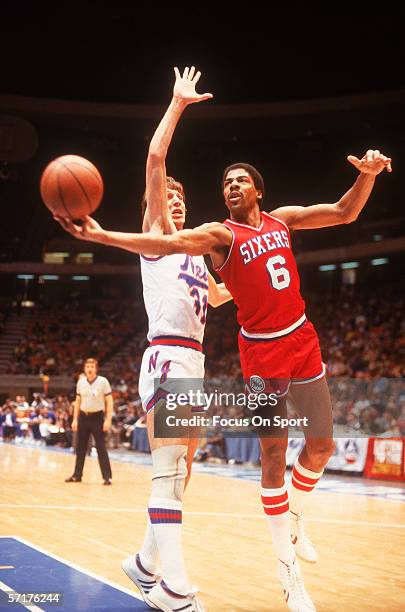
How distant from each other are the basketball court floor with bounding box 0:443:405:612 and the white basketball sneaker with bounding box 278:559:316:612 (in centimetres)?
35

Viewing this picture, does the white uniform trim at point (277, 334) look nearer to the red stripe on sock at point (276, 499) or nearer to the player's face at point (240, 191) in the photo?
the player's face at point (240, 191)

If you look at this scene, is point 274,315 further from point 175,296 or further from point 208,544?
point 208,544

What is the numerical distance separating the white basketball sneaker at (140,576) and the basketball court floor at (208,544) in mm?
88

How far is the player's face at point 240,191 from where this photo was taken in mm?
4656

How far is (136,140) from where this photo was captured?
117ft

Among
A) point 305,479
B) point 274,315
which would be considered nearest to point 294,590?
point 305,479

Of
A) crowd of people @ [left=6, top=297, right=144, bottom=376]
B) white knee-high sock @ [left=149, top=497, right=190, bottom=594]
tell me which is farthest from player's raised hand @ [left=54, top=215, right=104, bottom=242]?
crowd of people @ [left=6, top=297, right=144, bottom=376]

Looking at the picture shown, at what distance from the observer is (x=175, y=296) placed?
184 inches

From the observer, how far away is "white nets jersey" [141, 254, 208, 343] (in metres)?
4.64

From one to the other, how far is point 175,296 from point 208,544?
3231 millimetres

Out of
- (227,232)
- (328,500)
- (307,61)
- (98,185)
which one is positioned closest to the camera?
(98,185)

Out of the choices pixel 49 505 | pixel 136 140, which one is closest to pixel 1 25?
pixel 136 140

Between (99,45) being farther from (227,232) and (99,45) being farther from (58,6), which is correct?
(227,232)

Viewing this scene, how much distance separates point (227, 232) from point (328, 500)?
24.9 ft
